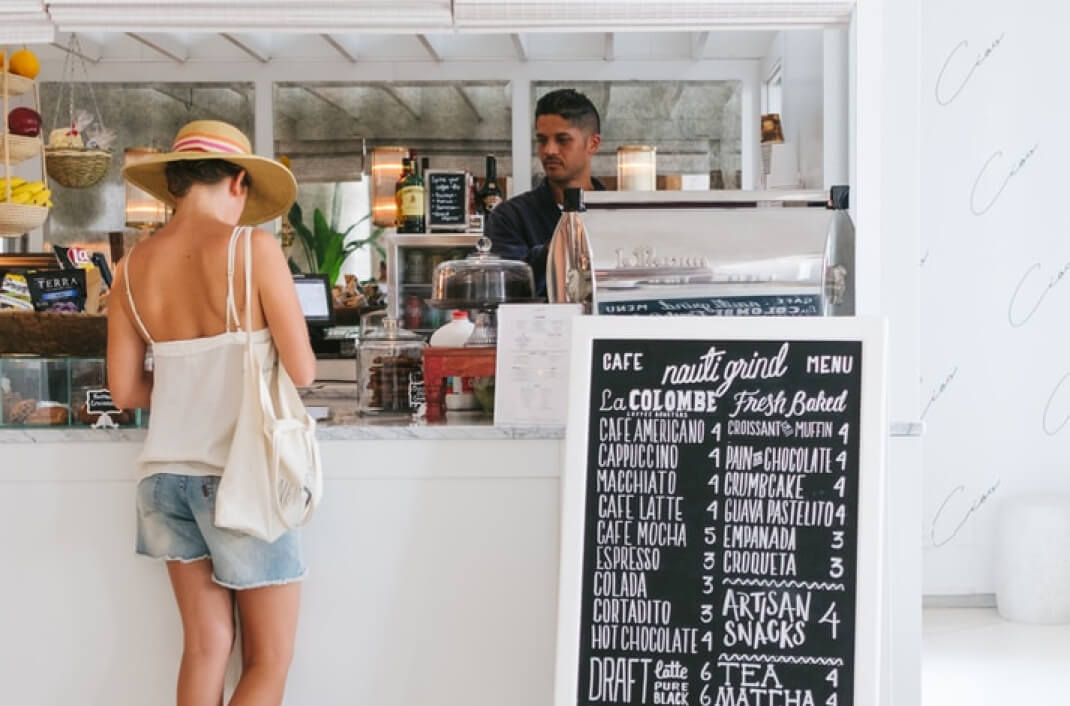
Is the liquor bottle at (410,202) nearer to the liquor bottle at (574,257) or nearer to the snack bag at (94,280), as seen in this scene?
the snack bag at (94,280)

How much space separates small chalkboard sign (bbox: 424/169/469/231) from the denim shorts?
236 centimetres

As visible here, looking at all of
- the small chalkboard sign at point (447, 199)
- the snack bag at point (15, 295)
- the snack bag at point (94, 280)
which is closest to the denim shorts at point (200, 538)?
the snack bag at point (15, 295)

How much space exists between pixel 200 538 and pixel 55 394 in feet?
1.99

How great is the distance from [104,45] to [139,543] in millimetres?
7534

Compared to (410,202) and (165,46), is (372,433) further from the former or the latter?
(165,46)

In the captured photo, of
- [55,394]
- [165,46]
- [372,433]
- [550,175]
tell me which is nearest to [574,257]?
[372,433]

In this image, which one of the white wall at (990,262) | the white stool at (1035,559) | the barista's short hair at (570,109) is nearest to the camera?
the barista's short hair at (570,109)

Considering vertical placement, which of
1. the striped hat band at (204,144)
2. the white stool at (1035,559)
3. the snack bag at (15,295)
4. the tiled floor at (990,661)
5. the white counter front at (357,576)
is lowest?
the tiled floor at (990,661)

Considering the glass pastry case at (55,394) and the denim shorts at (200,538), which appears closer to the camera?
the denim shorts at (200,538)

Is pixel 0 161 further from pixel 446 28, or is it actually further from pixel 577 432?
pixel 577 432

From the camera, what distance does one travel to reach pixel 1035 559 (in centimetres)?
524

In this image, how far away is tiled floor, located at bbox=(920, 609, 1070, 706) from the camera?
14.1 feet

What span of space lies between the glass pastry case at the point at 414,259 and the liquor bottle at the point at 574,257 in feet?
6.80

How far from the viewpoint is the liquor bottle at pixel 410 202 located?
17.4ft
